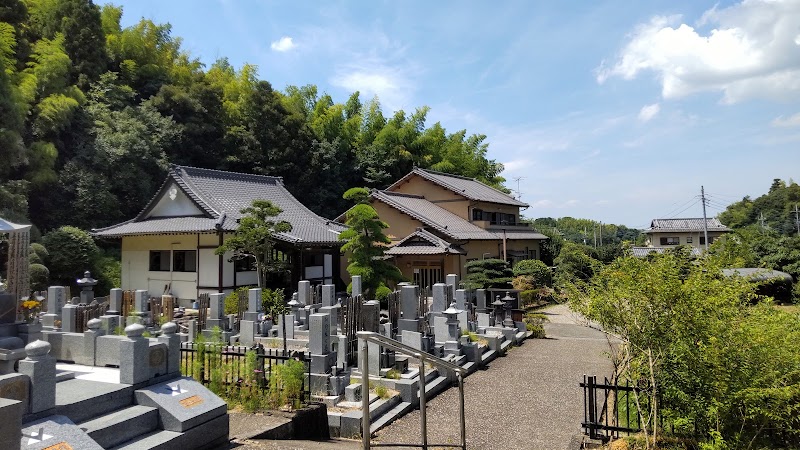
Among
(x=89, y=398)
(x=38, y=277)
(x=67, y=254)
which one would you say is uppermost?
(x=67, y=254)

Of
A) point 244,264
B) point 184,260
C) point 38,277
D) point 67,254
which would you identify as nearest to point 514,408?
point 244,264

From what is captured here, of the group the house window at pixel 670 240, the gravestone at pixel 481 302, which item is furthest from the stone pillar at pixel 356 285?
the house window at pixel 670 240

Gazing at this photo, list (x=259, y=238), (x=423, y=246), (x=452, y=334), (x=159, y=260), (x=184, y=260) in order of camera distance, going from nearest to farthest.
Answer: (x=452, y=334) → (x=259, y=238) → (x=184, y=260) → (x=159, y=260) → (x=423, y=246)

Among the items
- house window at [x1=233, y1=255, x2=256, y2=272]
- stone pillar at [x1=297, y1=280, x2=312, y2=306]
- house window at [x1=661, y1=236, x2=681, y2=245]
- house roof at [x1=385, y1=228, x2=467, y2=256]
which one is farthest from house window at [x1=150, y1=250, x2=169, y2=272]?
house window at [x1=661, y1=236, x2=681, y2=245]

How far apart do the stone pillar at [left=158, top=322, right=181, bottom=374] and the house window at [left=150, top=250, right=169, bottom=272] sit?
15893 mm

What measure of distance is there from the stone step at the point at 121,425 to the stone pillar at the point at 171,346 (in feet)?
2.38

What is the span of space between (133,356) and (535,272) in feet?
74.1

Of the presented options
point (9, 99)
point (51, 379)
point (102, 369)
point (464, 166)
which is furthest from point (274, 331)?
point (464, 166)

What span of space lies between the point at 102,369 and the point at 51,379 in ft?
8.94

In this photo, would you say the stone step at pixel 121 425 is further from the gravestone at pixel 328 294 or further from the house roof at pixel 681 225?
the house roof at pixel 681 225

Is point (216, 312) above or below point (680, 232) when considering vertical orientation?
below

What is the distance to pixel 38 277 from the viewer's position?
1867cm

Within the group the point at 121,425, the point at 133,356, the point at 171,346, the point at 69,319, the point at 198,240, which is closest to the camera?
the point at 121,425

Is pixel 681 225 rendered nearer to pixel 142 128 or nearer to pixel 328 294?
pixel 328 294
